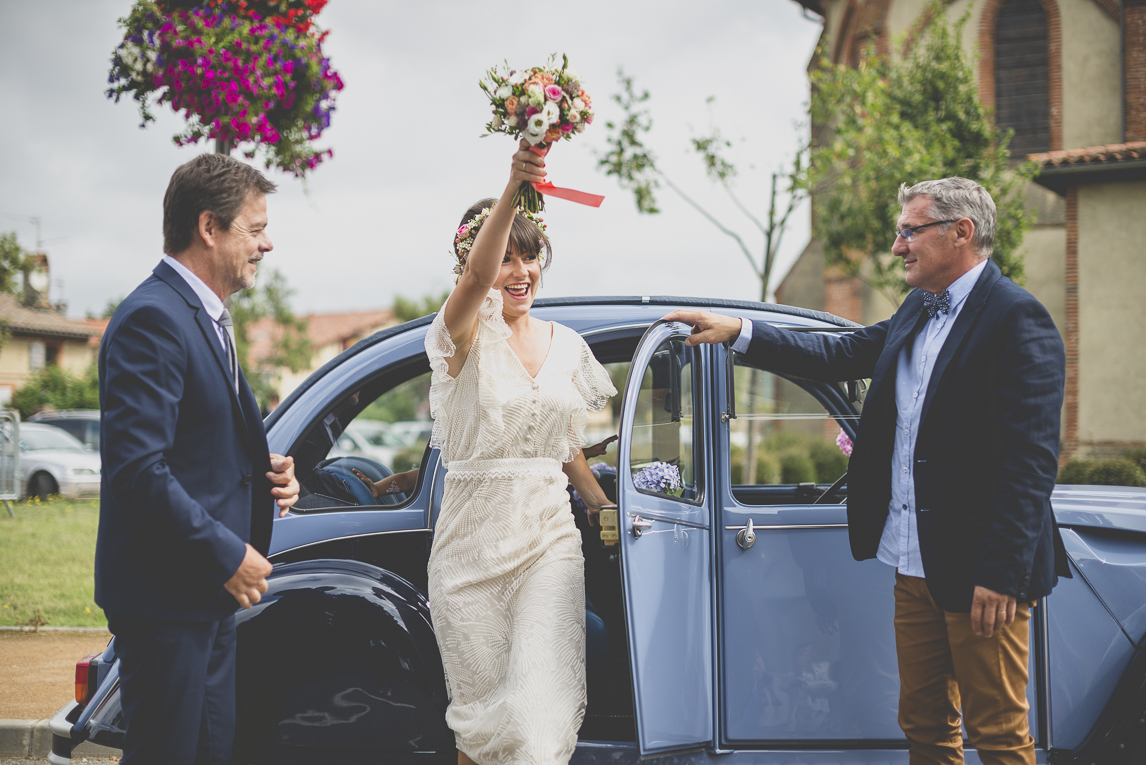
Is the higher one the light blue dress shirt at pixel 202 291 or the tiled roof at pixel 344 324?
the tiled roof at pixel 344 324

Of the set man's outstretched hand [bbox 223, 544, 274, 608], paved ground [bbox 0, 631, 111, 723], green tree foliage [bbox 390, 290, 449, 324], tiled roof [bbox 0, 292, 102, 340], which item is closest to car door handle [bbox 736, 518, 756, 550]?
man's outstretched hand [bbox 223, 544, 274, 608]

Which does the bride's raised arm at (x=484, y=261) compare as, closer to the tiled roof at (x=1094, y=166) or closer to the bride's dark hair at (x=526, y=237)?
the bride's dark hair at (x=526, y=237)

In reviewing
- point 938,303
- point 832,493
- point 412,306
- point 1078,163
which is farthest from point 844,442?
point 412,306

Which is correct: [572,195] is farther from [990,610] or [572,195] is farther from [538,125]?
[990,610]

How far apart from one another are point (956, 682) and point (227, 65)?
194 inches

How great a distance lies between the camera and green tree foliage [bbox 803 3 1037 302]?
1098 cm

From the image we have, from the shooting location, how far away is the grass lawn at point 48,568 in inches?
258

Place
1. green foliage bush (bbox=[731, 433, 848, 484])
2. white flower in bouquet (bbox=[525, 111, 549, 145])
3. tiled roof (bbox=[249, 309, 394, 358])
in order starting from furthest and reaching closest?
tiled roof (bbox=[249, 309, 394, 358]) < green foliage bush (bbox=[731, 433, 848, 484]) < white flower in bouquet (bbox=[525, 111, 549, 145])

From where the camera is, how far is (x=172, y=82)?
4.87 meters

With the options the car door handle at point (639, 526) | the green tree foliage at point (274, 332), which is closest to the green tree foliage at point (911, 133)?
the car door handle at point (639, 526)

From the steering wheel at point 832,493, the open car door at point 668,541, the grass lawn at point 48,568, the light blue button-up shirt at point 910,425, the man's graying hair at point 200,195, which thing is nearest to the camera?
the man's graying hair at point 200,195

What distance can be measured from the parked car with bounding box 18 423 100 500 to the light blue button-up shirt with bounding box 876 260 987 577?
15.8 metres

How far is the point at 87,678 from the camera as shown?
9.29 feet

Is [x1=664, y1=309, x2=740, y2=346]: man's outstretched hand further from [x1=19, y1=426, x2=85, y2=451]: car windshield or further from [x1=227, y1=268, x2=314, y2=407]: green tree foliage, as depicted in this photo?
[x1=227, y1=268, x2=314, y2=407]: green tree foliage
